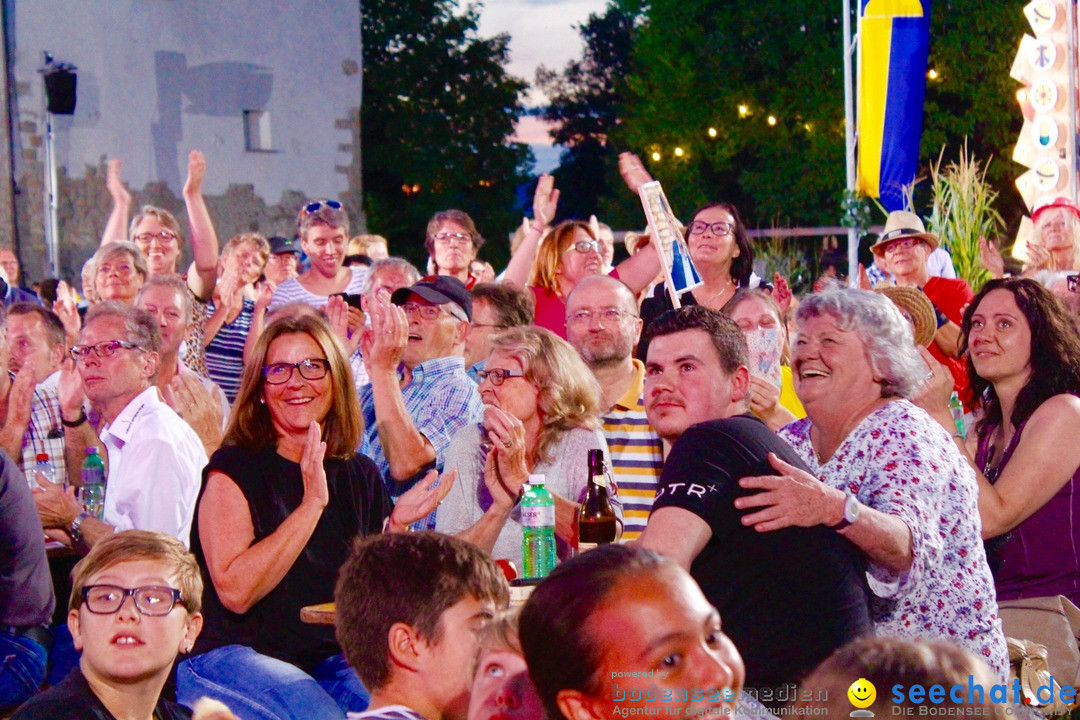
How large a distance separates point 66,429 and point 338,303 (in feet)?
4.22

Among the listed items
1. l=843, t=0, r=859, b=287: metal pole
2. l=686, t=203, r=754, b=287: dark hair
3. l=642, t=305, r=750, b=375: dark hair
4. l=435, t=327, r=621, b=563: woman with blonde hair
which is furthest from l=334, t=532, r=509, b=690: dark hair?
l=843, t=0, r=859, b=287: metal pole

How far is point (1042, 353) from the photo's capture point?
4098 mm

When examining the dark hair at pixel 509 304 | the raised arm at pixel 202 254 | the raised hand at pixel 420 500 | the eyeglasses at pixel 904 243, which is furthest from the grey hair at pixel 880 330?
the raised arm at pixel 202 254

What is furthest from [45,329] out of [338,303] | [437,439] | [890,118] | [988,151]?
[988,151]

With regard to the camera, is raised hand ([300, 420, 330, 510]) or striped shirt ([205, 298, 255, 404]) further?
striped shirt ([205, 298, 255, 404])

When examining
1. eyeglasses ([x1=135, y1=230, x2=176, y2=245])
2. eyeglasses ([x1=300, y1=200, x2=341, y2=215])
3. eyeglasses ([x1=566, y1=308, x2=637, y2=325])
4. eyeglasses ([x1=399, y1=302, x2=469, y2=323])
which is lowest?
eyeglasses ([x1=566, y1=308, x2=637, y2=325])

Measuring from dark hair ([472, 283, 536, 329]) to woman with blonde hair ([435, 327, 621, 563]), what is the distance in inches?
49.8

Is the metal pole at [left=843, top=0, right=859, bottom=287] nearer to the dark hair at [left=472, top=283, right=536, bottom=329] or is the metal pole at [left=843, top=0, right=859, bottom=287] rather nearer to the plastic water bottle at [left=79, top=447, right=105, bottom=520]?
the dark hair at [left=472, top=283, right=536, bottom=329]

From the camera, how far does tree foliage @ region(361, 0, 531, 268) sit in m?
31.7

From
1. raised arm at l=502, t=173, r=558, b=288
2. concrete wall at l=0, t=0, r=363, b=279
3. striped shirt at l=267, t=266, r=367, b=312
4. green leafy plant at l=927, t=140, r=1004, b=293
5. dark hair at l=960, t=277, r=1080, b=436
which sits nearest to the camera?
dark hair at l=960, t=277, r=1080, b=436

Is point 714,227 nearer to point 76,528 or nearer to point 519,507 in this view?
point 519,507

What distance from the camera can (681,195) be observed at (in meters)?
33.9

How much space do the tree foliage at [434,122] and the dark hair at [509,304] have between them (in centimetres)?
2534

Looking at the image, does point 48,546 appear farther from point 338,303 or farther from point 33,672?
point 338,303
